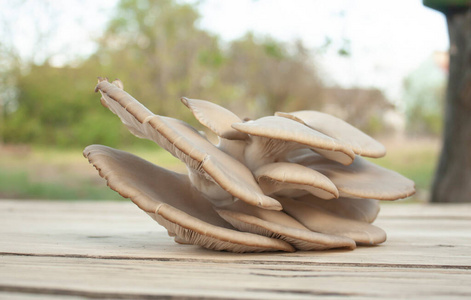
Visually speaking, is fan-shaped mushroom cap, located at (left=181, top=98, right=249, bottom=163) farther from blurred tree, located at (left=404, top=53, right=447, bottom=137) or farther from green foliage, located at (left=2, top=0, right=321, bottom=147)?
blurred tree, located at (left=404, top=53, right=447, bottom=137)

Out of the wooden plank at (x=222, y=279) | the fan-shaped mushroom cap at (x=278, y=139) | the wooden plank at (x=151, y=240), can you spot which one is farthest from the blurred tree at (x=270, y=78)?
the wooden plank at (x=222, y=279)

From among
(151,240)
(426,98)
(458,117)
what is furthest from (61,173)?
(426,98)

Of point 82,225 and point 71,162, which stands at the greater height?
point 71,162

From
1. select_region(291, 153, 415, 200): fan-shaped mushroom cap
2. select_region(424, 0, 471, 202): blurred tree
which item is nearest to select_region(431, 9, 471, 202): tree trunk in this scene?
select_region(424, 0, 471, 202): blurred tree

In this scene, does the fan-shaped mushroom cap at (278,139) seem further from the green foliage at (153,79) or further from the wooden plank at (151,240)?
the green foliage at (153,79)

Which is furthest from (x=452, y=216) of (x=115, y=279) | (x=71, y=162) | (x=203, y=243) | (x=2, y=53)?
(x=2, y=53)

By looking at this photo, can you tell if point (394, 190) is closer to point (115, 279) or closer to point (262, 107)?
point (115, 279)
